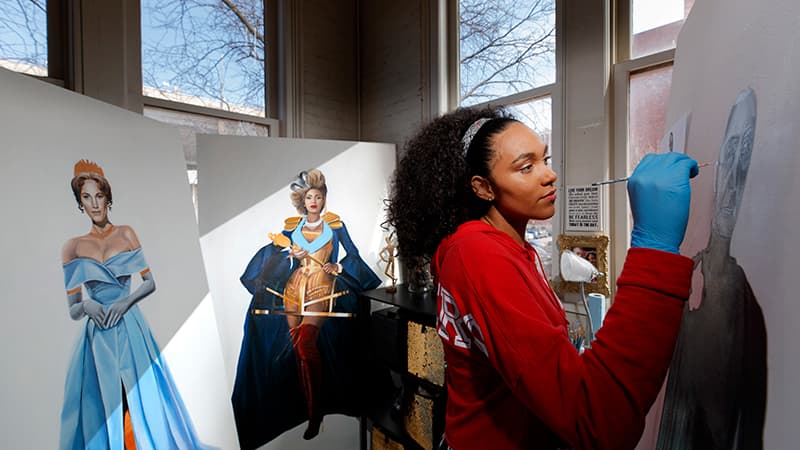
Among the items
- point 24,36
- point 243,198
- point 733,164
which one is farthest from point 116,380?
point 24,36

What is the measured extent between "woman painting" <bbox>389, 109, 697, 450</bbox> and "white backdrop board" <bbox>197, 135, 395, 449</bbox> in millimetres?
1348

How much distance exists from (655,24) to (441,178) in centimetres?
146

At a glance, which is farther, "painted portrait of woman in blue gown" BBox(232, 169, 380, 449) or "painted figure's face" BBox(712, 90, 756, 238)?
"painted portrait of woman in blue gown" BBox(232, 169, 380, 449)

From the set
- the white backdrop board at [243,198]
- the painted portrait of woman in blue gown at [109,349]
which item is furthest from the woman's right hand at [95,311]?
the white backdrop board at [243,198]

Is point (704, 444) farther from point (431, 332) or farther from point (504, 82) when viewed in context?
point (504, 82)

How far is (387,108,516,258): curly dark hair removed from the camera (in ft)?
2.92

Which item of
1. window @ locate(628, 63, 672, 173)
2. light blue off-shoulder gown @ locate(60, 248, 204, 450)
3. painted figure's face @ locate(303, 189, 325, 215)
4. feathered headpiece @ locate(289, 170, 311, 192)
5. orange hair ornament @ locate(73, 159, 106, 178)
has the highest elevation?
window @ locate(628, 63, 672, 173)

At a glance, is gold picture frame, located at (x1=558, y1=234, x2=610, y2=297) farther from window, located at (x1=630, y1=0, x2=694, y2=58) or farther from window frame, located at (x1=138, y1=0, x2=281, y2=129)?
window frame, located at (x1=138, y1=0, x2=281, y2=129)

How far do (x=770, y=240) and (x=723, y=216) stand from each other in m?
0.15

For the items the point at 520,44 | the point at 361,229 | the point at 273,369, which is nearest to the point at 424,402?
the point at 273,369

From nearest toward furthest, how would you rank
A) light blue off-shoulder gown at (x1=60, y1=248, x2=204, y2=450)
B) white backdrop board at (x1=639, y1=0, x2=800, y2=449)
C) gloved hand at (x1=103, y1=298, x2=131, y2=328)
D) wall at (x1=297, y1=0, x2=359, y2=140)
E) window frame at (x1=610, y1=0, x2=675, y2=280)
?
white backdrop board at (x1=639, y1=0, x2=800, y2=449)
light blue off-shoulder gown at (x1=60, y1=248, x2=204, y2=450)
gloved hand at (x1=103, y1=298, x2=131, y2=328)
window frame at (x1=610, y1=0, x2=675, y2=280)
wall at (x1=297, y1=0, x2=359, y2=140)

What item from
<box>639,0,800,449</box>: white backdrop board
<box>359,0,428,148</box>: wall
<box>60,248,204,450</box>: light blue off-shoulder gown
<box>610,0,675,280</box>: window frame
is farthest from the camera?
<box>359,0,428,148</box>: wall

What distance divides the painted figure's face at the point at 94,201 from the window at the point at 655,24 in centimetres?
219

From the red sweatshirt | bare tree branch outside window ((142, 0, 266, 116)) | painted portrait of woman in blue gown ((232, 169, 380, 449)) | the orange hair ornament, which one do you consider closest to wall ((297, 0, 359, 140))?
bare tree branch outside window ((142, 0, 266, 116))
